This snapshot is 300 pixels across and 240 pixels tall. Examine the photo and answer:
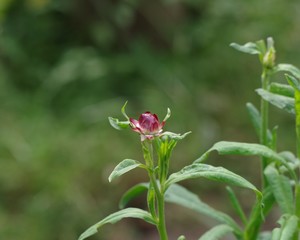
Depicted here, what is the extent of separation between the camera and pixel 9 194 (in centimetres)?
241

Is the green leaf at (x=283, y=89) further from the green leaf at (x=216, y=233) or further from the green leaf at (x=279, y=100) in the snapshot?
the green leaf at (x=216, y=233)

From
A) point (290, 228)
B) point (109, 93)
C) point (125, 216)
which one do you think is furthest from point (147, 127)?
point (109, 93)

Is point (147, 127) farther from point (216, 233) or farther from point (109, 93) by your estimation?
point (109, 93)

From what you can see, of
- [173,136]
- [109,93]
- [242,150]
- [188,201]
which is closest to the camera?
[173,136]

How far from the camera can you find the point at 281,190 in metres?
0.79

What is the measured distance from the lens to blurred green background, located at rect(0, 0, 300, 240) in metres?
2.38

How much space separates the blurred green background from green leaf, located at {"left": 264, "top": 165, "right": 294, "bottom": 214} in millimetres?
1489

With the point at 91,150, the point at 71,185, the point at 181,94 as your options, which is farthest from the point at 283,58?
the point at 71,185

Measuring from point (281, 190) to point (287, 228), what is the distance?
9cm

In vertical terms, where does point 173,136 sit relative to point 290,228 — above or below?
above

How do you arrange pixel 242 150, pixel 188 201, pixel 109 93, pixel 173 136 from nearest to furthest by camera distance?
pixel 173 136 < pixel 242 150 < pixel 188 201 < pixel 109 93

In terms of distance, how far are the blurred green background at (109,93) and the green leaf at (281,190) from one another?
4.88ft

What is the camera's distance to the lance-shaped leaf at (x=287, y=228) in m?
0.70

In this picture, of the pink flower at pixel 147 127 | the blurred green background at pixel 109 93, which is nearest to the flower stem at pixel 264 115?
the pink flower at pixel 147 127
